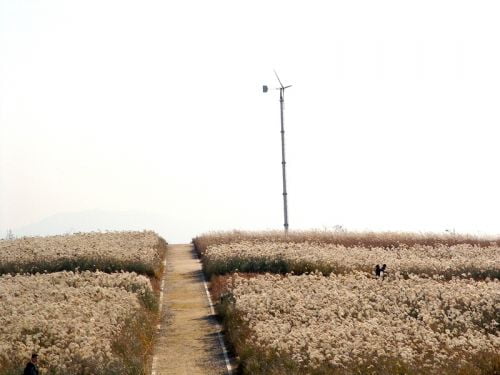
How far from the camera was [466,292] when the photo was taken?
31.3m

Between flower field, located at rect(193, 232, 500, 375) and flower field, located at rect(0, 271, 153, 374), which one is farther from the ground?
flower field, located at rect(0, 271, 153, 374)

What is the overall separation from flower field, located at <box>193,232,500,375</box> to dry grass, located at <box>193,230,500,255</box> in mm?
2915

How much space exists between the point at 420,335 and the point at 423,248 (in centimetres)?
2588

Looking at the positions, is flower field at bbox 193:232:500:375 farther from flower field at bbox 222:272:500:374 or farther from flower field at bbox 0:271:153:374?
flower field at bbox 0:271:153:374

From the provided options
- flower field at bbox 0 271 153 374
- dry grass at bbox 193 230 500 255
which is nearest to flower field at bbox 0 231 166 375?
flower field at bbox 0 271 153 374

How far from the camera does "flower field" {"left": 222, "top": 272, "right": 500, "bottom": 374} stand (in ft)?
67.1

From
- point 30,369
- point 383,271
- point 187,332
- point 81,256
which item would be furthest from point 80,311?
point 383,271

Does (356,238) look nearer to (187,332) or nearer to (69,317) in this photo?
(187,332)

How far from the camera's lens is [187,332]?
27.5 m

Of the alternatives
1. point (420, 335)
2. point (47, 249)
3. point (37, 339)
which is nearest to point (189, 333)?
point (37, 339)

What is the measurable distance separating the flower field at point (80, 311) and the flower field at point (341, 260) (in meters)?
4.14

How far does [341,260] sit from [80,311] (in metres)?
18.0

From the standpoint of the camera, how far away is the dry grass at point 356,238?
5253cm

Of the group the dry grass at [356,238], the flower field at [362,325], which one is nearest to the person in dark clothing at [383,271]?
the flower field at [362,325]
